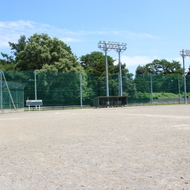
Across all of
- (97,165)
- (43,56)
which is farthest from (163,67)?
(97,165)

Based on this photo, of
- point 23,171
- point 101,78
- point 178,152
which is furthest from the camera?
point 101,78

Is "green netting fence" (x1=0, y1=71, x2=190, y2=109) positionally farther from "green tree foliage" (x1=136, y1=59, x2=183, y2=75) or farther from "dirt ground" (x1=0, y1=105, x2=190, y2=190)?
"green tree foliage" (x1=136, y1=59, x2=183, y2=75)

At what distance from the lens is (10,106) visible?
26750 mm

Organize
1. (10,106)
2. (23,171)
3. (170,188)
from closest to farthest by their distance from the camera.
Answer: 1. (170,188)
2. (23,171)
3. (10,106)

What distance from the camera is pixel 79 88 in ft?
116

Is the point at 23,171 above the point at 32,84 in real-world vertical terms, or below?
below

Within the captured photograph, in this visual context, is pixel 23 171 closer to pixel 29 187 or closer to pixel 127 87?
pixel 29 187

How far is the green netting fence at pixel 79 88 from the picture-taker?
30453 millimetres

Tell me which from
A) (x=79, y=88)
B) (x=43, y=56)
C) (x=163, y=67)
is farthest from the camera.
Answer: (x=163, y=67)

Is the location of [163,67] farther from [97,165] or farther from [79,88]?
[97,165]

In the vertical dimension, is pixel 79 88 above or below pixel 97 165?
above

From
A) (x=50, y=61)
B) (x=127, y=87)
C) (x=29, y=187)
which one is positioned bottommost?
(x=29, y=187)

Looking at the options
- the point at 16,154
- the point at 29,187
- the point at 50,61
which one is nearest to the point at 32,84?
the point at 50,61

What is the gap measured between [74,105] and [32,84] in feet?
20.3
